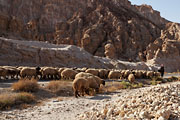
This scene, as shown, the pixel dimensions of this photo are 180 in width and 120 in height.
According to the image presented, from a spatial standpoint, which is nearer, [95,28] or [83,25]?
[95,28]

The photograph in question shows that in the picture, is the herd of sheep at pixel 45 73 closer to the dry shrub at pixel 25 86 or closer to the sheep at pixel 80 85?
the dry shrub at pixel 25 86

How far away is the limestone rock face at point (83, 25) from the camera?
73.1 metres

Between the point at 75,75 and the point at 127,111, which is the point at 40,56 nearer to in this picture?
the point at 75,75

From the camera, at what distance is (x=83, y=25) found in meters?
82.8

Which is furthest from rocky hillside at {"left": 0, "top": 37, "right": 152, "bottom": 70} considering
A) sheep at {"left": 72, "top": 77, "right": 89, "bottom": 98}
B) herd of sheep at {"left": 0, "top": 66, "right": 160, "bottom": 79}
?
sheep at {"left": 72, "top": 77, "right": 89, "bottom": 98}

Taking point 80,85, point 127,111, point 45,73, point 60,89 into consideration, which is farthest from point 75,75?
point 127,111

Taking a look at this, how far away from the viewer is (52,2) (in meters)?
90.1

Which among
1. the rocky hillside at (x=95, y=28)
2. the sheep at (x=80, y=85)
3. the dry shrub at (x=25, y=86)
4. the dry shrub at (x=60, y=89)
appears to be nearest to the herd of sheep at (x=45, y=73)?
the dry shrub at (x=60, y=89)

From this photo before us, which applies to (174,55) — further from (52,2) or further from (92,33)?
(52,2)

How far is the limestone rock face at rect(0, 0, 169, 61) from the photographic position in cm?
7312

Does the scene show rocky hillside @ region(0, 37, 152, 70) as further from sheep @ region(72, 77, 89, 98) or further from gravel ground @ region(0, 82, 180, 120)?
gravel ground @ region(0, 82, 180, 120)

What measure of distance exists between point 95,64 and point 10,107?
32.2 meters

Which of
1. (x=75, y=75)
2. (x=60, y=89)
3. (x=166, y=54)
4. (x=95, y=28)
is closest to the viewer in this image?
(x=60, y=89)

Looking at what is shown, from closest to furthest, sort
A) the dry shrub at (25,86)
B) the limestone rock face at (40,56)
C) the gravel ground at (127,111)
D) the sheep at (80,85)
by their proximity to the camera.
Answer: the gravel ground at (127,111) < the sheep at (80,85) < the dry shrub at (25,86) < the limestone rock face at (40,56)
